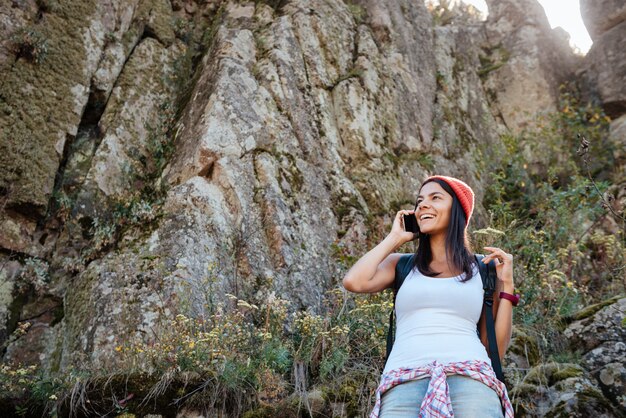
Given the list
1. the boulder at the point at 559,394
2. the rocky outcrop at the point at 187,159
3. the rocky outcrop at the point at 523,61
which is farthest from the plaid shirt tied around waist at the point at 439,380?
the rocky outcrop at the point at 523,61

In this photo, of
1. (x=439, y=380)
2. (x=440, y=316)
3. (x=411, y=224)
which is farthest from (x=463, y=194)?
(x=439, y=380)

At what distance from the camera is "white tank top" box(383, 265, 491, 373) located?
234cm

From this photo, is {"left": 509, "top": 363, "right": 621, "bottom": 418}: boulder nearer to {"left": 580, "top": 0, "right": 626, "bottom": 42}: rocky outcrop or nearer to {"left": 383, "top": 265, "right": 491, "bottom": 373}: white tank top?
{"left": 383, "top": 265, "right": 491, "bottom": 373}: white tank top

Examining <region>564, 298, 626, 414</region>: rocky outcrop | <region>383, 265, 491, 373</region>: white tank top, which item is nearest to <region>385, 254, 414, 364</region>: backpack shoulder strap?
<region>383, 265, 491, 373</region>: white tank top

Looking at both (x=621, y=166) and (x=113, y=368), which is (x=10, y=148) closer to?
(x=113, y=368)

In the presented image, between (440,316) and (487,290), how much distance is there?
13.6 inches

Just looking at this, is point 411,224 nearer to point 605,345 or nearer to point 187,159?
point 605,345

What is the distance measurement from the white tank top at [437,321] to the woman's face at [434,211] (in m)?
0.31

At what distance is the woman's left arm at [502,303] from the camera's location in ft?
8.53

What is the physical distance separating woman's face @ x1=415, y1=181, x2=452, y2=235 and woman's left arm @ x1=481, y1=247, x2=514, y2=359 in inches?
11.7

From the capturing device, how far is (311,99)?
749cm

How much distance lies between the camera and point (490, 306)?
263 cm


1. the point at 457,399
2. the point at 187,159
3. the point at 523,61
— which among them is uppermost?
the point at 523,61

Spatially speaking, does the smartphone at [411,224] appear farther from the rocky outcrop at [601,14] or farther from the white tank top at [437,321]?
the rocky outcrop at [601,14]
